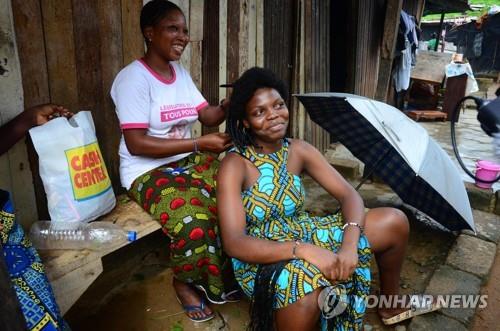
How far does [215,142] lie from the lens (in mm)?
2244

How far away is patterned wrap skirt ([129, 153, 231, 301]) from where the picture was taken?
212 cm

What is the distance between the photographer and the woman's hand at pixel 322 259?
1690 mm

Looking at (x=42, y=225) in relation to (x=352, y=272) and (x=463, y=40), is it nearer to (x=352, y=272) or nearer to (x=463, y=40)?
(x=352, y=272)

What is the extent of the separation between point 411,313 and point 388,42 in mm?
5213

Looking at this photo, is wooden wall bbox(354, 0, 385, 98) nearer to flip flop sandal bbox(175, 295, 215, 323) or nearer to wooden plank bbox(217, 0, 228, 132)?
wooden plank bbox(217, 0, 228, 132)

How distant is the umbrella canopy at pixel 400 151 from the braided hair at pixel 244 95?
588mm

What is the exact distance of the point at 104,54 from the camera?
251cm

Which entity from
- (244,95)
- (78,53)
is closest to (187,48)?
(78,53)

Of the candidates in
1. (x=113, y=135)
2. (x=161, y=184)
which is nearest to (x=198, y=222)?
(x=161, y=184)

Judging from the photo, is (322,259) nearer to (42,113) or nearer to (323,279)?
(323,279)

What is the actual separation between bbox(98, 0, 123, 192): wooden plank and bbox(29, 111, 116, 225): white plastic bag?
1.72 feet

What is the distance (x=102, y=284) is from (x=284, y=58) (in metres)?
3.12

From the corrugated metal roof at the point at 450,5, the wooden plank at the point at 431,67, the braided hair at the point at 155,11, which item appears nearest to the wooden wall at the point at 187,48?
the braided hair at the point at 155,11

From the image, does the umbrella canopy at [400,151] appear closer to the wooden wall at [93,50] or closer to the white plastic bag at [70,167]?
the wooden wall at [93,50]
